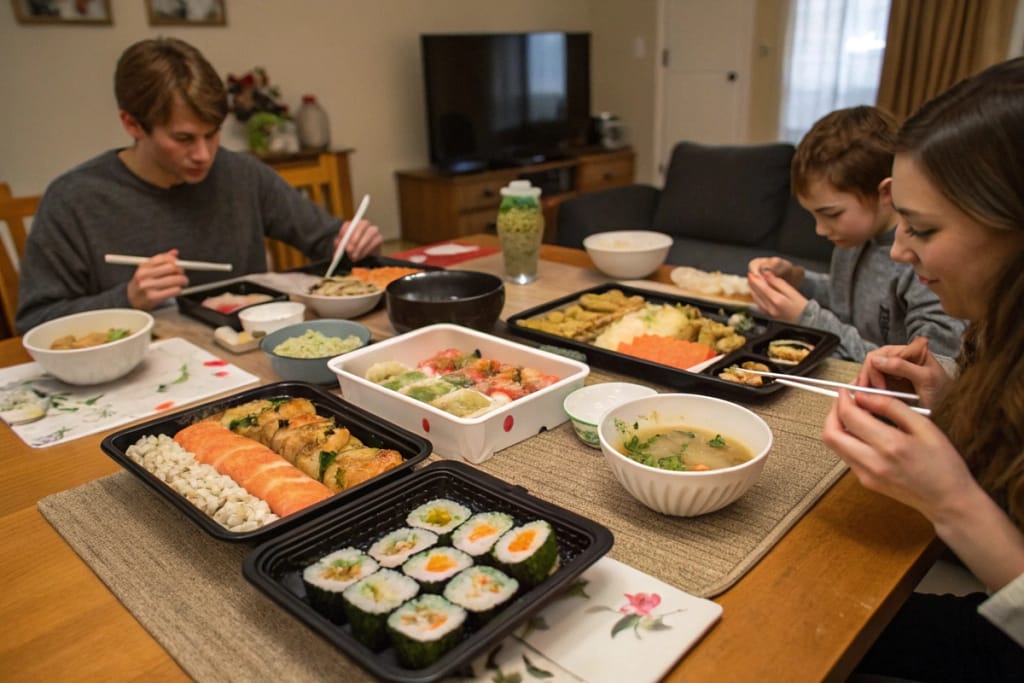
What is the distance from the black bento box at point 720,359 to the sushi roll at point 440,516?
0.53 meters

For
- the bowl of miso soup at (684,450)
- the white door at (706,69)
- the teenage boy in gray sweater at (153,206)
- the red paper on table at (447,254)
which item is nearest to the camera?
the bowl of miso soup at (684,450)

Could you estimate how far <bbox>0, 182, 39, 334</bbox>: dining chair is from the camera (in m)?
1.97

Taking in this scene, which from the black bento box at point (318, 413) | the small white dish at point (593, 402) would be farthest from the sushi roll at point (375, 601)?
the small white dish at point (593, 402)

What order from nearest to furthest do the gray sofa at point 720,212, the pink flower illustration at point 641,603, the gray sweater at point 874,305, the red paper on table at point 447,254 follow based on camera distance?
the pink flower illustration at point 641,603
the gray sweater at point 874,305
the red paper on table at point 447,254
the gray sofa at point 720,212

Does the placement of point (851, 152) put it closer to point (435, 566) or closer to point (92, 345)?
point (435, 566)

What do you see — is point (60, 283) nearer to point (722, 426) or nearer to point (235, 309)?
point (235, 309)

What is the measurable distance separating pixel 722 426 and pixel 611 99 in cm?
549

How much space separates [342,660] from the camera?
70 centimetres

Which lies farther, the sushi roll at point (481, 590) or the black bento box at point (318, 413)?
the black bento box at point (318, 413)

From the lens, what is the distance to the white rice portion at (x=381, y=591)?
2.20 feet

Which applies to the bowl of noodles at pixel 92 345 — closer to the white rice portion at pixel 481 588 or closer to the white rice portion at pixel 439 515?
the white rice portion at pixel 439 515

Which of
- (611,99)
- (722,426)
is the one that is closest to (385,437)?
(722,426)

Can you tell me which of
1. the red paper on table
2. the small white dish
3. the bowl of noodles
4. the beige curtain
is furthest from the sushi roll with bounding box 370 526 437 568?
the beige curtain

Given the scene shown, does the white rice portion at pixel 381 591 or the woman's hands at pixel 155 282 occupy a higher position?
the woman's hands at pixel 155 282
